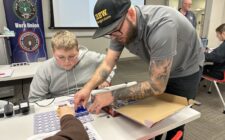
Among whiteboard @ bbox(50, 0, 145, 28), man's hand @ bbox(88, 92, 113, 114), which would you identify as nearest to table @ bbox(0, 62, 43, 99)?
man's hand @ bbox(88, 92, 113, 114)

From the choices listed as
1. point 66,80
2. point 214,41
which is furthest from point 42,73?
point 214,41

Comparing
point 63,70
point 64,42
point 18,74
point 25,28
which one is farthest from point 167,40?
point 25,28

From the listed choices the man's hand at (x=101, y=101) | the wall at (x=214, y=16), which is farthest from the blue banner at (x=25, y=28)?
the wall at (x=214, y=16)

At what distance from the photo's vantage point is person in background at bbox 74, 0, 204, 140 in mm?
929

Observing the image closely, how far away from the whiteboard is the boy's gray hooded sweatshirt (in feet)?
8.77

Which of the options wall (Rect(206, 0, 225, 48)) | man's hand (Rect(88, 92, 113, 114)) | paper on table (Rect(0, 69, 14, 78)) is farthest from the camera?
wall (Rect(206, 0, 225, 48))

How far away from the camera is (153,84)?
100 cm

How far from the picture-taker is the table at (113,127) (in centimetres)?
95

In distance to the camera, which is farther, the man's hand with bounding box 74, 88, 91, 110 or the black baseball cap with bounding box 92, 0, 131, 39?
the man's hand with bounding box 74, 88, 91, 110

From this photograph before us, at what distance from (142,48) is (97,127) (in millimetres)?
516

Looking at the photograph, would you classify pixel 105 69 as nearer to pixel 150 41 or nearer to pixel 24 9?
pixel 150 41

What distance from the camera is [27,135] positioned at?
37.6 inches

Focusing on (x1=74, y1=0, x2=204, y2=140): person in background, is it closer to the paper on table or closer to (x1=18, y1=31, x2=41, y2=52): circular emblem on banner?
the paper on table

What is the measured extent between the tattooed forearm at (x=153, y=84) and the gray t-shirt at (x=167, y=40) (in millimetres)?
39
